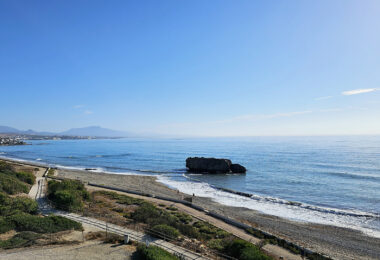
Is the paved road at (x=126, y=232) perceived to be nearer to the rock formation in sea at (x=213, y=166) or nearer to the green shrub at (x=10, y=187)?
the green shrub at (x=10, y=187)

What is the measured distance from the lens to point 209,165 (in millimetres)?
62625

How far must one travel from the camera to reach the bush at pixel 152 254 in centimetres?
1122

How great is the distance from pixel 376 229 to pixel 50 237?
28.3 meters

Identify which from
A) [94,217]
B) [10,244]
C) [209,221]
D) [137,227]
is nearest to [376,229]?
[209,221]

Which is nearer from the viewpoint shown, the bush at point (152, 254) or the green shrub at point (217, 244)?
the bush at point (152, 254)

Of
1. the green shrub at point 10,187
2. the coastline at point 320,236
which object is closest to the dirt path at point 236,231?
the coastline at point 320,236

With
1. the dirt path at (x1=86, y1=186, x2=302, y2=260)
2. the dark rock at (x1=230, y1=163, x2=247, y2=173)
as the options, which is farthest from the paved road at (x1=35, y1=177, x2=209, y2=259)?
the dark rock at (x1=230, y1=163, x2=247, y2=173)

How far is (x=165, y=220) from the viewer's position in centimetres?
1812

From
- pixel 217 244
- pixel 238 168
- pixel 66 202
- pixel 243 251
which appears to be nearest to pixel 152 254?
pixel 243 251

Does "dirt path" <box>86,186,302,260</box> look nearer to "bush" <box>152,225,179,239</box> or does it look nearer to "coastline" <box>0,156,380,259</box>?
"coastline" <box>0,156,380,259</box>

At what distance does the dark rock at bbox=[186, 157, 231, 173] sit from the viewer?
61000 millimetres

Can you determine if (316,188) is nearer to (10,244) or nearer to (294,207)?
(294,207)

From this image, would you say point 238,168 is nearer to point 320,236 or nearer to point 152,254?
point 320,236

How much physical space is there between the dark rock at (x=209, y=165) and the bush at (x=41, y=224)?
157 ft
